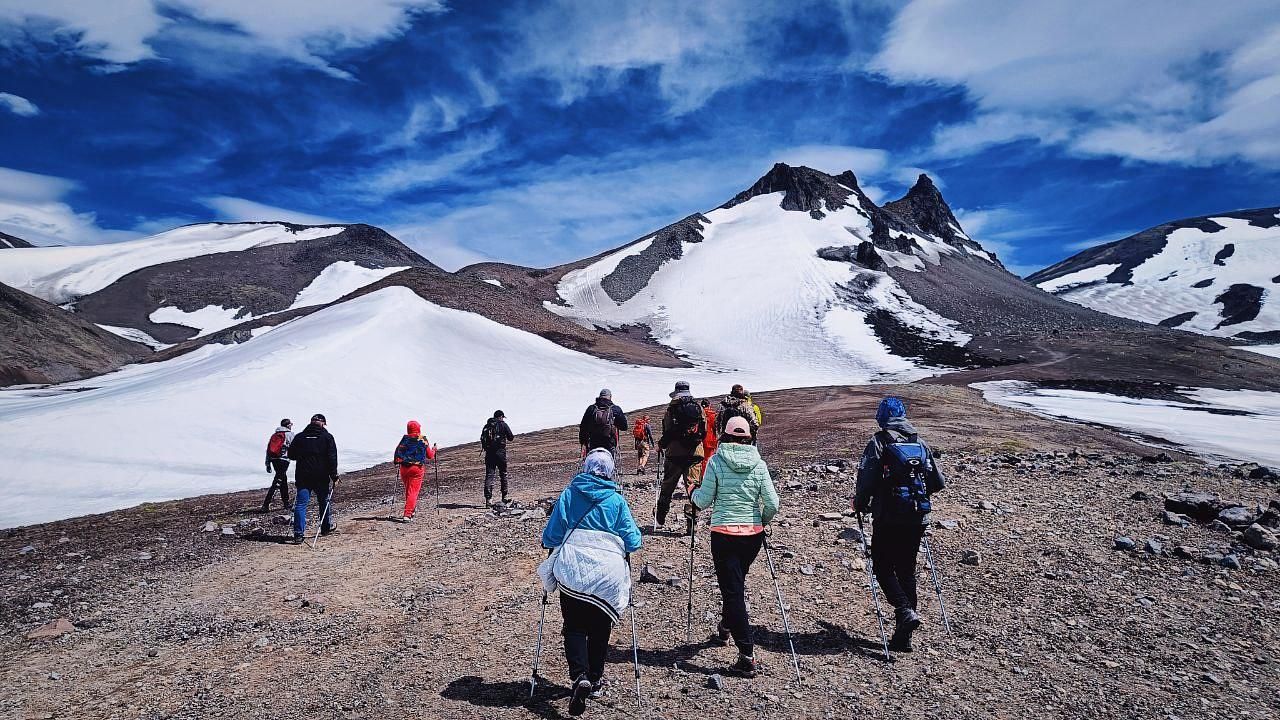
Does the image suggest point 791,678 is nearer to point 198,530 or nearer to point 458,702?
point 458,702

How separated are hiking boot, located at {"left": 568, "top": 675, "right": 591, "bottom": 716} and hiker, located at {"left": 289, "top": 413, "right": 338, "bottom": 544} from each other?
7737 millimetres

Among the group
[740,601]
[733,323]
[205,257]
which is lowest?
[740,601]

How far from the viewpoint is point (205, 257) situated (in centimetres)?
12238

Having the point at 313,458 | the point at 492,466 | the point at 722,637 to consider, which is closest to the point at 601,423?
the point at 492,466

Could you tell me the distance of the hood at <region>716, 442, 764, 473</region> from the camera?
19.7 ft

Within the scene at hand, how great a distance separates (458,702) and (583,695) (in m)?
1.17

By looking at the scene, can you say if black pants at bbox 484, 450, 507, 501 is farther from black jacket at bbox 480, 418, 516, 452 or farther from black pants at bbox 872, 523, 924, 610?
black pants at bbox 872, 523, 924, 610

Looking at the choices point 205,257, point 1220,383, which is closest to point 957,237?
point 1220,383

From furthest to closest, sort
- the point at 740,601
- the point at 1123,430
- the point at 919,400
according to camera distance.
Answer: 1. the point at 919,400
2. the point at 1123,430
3. the point at 740,601

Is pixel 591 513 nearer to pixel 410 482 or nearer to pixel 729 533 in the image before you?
pixel 729 533

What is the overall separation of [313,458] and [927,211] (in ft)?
531

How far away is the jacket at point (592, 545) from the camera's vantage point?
5.05m

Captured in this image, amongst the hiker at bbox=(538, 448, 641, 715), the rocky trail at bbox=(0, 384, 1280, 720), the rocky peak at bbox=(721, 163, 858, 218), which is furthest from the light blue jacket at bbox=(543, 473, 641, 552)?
the rocky peak at bbox=(721, 163, 858, 218)

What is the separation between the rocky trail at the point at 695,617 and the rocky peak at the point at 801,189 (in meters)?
117
